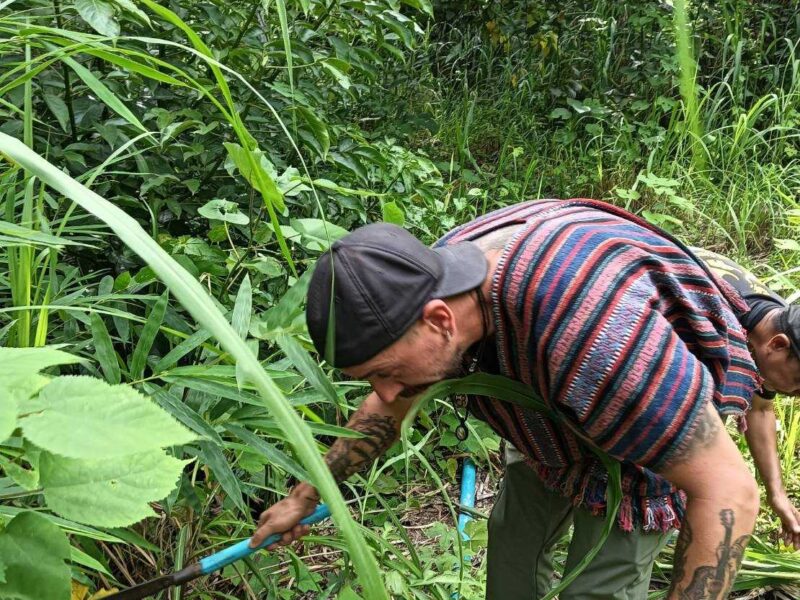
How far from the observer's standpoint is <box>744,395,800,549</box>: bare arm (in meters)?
1.88

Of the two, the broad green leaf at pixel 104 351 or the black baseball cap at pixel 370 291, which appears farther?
the broad green leaf at pixel 104 351

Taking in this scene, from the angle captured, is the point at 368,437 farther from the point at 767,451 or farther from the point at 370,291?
the point at 767,451

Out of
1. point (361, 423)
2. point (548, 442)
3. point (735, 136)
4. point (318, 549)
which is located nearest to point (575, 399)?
point (548, 442)

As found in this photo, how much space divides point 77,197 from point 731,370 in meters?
1.34

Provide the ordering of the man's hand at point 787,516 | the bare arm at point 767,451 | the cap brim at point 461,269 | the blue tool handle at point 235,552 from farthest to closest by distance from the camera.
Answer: the man's hand at point 787,516
the bare arm at point 767,451
the blue tool handle at point 235,552
the cap brim at point 461,269

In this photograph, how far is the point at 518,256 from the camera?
1.29 m

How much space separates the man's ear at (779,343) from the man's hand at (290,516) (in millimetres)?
1043

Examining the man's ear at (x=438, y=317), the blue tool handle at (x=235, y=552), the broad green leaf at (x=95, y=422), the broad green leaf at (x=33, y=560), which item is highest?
the broad green leaf at (x=95, y=422)

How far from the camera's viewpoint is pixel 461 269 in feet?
4.40

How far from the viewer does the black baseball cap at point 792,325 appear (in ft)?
5.12

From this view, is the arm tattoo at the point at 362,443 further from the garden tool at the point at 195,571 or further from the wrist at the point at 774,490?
the wrist at the point at 774,490

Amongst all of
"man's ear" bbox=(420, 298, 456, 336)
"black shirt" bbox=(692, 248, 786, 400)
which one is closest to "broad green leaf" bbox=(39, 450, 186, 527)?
"man's ear" bbox=(420, 298, 456, 336)

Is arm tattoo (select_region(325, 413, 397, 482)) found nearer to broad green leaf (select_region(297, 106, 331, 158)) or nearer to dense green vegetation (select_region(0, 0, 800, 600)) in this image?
dense green vegetation (select_region(0, 0, 800, 600))

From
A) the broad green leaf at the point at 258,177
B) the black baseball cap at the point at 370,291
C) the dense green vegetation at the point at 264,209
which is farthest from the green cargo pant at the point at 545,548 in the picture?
the broad green leaf at the point at 258,177
